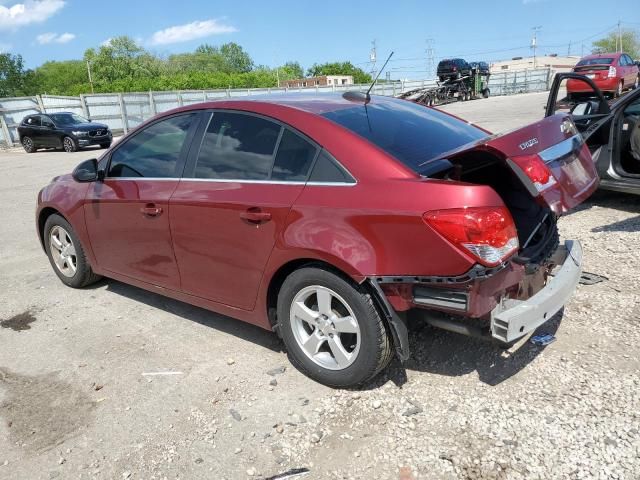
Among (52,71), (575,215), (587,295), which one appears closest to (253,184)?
(587,295)

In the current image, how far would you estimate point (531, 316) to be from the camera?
8.85 feet

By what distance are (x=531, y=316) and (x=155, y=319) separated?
2.88 metres

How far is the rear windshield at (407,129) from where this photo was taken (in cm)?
300

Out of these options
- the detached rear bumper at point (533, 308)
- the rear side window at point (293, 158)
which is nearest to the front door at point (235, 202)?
the rear side window at point (293, 158)

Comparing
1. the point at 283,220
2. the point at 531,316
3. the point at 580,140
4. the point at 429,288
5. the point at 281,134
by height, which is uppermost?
the point at 281,134

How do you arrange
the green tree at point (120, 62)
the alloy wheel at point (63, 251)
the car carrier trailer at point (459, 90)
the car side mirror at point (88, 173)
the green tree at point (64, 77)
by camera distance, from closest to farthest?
the car side mirror at point (88, 173) → the alloy wheel at point (63, 251) → the car carrier trailer at point (459, 90) → the green tree at point (120, 62) → the green tree at point (64, 77)

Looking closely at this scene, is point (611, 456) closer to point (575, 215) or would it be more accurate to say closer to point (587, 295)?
point (587, 295)

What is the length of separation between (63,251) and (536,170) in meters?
4.18

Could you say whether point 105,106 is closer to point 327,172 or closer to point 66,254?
point 66,254

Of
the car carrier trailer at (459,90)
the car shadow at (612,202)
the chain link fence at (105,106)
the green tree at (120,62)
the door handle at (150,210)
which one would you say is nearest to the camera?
the door handle at (150,210)

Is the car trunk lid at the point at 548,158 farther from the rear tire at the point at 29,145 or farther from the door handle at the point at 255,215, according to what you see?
the rear tire at the point at 29,145

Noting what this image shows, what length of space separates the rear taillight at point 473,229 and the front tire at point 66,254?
348 cm

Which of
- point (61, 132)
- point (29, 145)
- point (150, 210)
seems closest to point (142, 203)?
point (150, 210)

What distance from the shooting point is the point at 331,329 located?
3.03 meters
